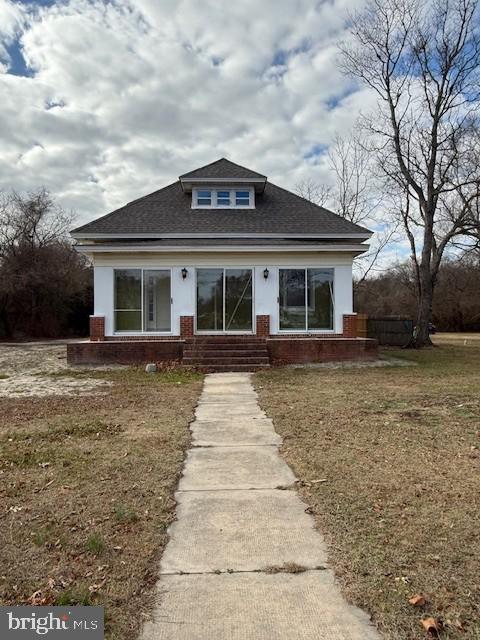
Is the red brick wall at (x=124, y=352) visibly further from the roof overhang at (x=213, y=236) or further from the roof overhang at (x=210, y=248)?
the roof overhang at (x=213, y=236)

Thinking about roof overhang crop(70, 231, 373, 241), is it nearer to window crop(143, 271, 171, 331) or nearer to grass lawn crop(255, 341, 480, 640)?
window crop(143, 271, 171, 331)

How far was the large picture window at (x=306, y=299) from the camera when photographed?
1423cm

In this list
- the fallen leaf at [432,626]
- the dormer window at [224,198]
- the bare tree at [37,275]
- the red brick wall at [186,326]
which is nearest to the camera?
the fallen leaf at [432,626]

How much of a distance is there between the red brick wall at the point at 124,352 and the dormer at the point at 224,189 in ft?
18.6

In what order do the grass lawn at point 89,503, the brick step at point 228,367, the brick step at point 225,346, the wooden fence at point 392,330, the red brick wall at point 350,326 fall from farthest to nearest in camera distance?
the wooden fence at point 392,330
the red brick wall at point 350,326
the brick step at point 225,346
the brick step at point 228,367
the grass lawn at point 89,503

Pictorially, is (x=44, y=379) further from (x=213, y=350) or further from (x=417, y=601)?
(x=417, y=601)

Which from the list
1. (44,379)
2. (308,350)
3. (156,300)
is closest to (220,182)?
(156,300)

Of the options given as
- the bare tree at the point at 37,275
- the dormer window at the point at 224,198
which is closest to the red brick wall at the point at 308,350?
the dormer window at the point at 224,198

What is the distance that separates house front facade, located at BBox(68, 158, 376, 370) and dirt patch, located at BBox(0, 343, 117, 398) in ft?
5.28

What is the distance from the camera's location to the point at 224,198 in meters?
16.5

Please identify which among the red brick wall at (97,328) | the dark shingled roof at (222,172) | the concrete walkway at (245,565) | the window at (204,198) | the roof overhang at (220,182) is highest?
the dark shingled roof at (222,172)

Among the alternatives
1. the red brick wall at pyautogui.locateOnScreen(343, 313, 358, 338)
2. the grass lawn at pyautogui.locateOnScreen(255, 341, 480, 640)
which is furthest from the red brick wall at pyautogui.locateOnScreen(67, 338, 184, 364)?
the grass lawn at pyautogui.locateOnScreen(255, 341, 480, 640)

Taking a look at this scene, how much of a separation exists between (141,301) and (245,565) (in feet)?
39.2

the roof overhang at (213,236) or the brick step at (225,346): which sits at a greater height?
the roof overhang at (213,236)
